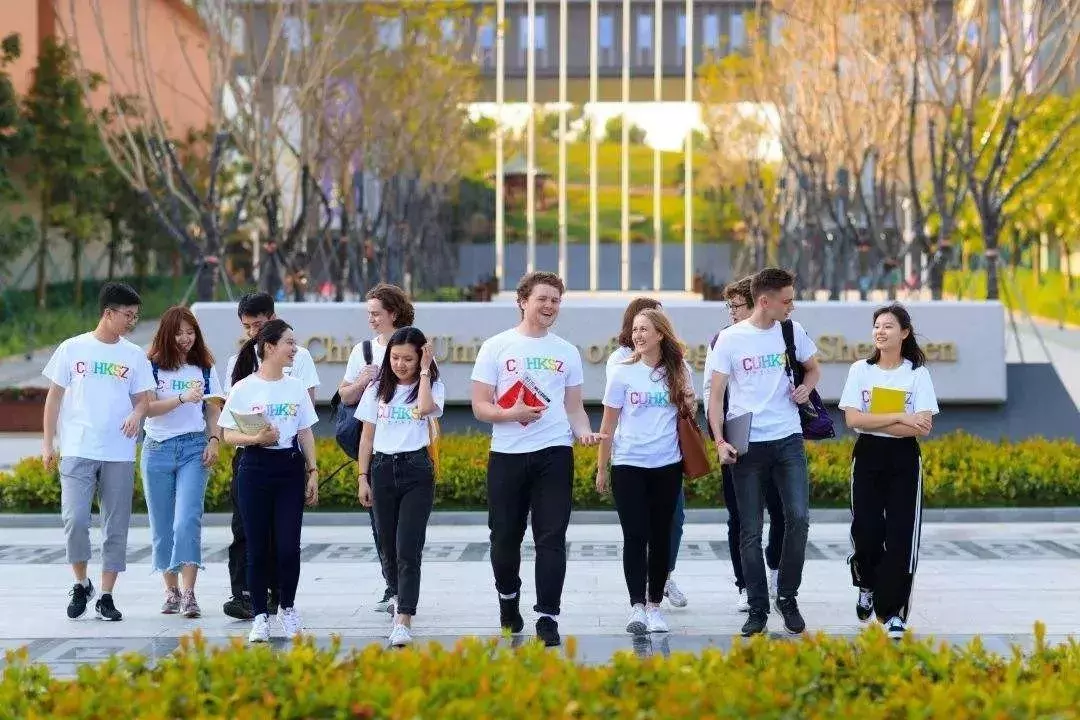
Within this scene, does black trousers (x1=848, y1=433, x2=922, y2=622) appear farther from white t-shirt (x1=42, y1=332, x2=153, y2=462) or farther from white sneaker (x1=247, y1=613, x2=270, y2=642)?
white t-shirt (x1=42, y1=332, x2=153, y2=462)

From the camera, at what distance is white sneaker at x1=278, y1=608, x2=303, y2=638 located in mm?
9922

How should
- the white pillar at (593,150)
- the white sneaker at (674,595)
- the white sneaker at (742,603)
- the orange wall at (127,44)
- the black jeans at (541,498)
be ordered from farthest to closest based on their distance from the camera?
the white pillar at (593,150)
the orange wall at (127,44)
the white sneaker at (674,595)
the white sneaker at (742,603)
the black jeans at (541,498)

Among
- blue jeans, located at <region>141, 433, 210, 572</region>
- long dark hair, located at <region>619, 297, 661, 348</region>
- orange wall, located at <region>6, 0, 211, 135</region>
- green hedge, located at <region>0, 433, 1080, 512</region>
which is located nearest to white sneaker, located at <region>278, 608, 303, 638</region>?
blue jeans, located at <region>141, 433, 210, 572</region>

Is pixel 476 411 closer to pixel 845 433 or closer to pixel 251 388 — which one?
pixel 251 388

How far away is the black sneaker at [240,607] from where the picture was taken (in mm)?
10719

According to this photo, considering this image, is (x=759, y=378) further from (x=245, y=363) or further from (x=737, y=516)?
(x=245, y=363)

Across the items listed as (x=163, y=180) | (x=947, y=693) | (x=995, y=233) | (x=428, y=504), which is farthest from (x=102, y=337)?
(x=163, y=180)

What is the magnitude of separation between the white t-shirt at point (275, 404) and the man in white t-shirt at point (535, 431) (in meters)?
1.07

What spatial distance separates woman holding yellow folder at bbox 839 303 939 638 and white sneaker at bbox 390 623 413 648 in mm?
2400

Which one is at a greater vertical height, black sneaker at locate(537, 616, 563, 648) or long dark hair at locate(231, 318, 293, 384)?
long dark hair at locate(231, 318, 293, 384)

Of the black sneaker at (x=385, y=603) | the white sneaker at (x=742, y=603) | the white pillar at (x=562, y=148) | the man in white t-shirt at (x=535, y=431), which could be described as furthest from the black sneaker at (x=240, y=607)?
the white pillar at (x=562, y=148)

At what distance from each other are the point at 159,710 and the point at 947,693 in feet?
7.76

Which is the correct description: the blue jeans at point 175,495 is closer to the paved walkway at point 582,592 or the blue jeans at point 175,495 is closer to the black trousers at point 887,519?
the paved walkway at point 582,592

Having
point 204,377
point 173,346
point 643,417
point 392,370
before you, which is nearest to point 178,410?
point 204,377
